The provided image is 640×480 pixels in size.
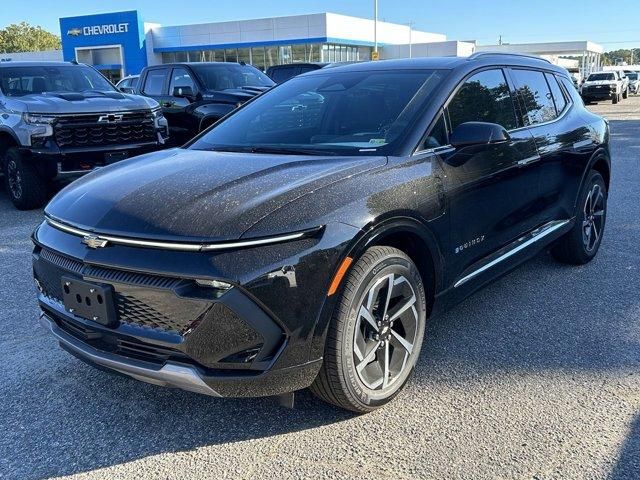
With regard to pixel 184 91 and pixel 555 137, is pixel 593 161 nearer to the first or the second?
pixel 555 137

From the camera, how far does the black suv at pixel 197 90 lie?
10445 millimetres

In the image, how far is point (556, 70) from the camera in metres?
4.97

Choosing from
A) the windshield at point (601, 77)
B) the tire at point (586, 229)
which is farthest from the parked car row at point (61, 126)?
the windshield at point (601, 77)

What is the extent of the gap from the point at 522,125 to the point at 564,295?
1.32 metres

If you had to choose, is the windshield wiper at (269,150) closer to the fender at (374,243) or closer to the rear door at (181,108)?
the fender at (374,243)

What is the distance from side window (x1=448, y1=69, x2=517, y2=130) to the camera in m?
3.54

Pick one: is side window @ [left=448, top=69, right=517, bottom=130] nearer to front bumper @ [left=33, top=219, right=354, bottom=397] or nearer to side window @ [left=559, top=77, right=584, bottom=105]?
side window @ [left=559, top=77, right=584, bottom=105]

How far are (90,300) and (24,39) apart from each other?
99801mm

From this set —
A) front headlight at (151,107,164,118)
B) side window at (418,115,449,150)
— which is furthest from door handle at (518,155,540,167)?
front headlight at (151,107,164,118)

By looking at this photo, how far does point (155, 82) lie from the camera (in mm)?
11680

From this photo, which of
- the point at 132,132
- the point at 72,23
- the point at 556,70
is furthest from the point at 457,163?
the point at 72,23

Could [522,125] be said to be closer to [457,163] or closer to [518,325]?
[457,163]

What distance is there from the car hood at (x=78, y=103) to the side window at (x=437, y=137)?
5656 mm

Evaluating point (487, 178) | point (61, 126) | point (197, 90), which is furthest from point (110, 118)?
point (487, 178)
